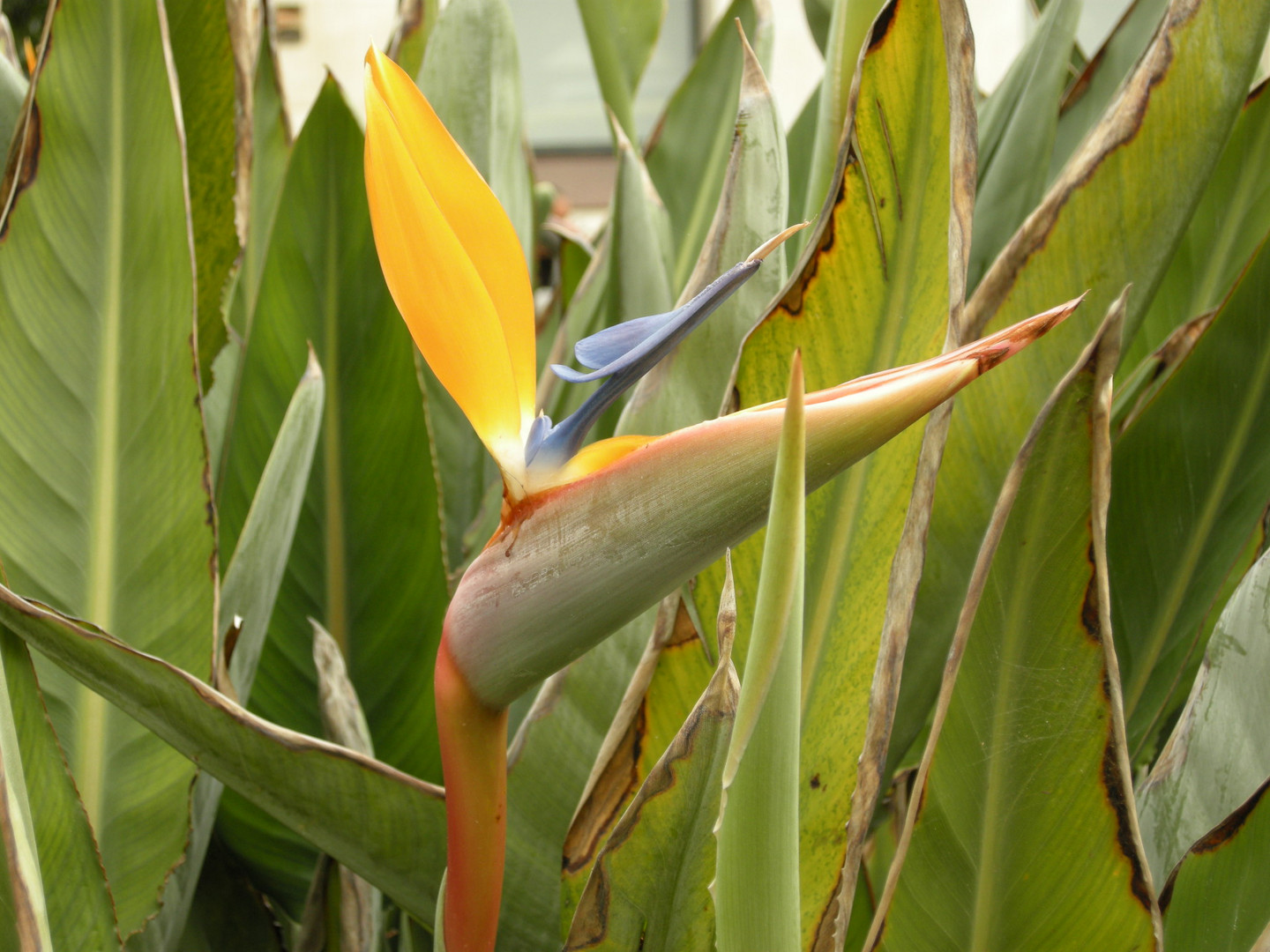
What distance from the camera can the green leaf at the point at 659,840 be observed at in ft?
0.63

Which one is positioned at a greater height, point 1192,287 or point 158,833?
point 1192,287

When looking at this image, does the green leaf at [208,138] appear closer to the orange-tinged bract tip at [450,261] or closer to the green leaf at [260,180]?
the green leaf at [260,180]

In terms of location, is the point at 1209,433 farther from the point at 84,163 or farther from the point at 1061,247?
the point at 84,163

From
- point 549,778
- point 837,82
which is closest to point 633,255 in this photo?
point 837,82

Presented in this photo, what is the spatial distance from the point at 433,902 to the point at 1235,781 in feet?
0.64

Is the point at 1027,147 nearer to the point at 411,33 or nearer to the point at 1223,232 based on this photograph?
the point at 1223,232

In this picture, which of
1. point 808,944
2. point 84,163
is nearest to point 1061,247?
point 808,944

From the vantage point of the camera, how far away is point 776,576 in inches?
4.9

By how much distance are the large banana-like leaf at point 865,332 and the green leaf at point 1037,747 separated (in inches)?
0.7

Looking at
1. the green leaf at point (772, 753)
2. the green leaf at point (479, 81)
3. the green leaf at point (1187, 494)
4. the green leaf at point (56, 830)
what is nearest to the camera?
the green leaf at point (772, 753)

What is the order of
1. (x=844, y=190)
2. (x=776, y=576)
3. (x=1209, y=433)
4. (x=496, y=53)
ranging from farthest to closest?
(x=496, y=53) → (x=1209, y=433) → (x=844, y=190) → (x=776, y=576)

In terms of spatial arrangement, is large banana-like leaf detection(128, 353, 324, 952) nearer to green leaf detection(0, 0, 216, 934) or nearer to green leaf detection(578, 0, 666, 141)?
green leaf detection(0, 0, 216, 934)

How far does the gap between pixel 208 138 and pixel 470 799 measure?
336mm

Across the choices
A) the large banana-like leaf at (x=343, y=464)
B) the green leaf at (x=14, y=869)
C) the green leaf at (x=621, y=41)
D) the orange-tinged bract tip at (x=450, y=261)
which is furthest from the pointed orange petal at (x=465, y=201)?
the green leaf at (x=621, y=41)
